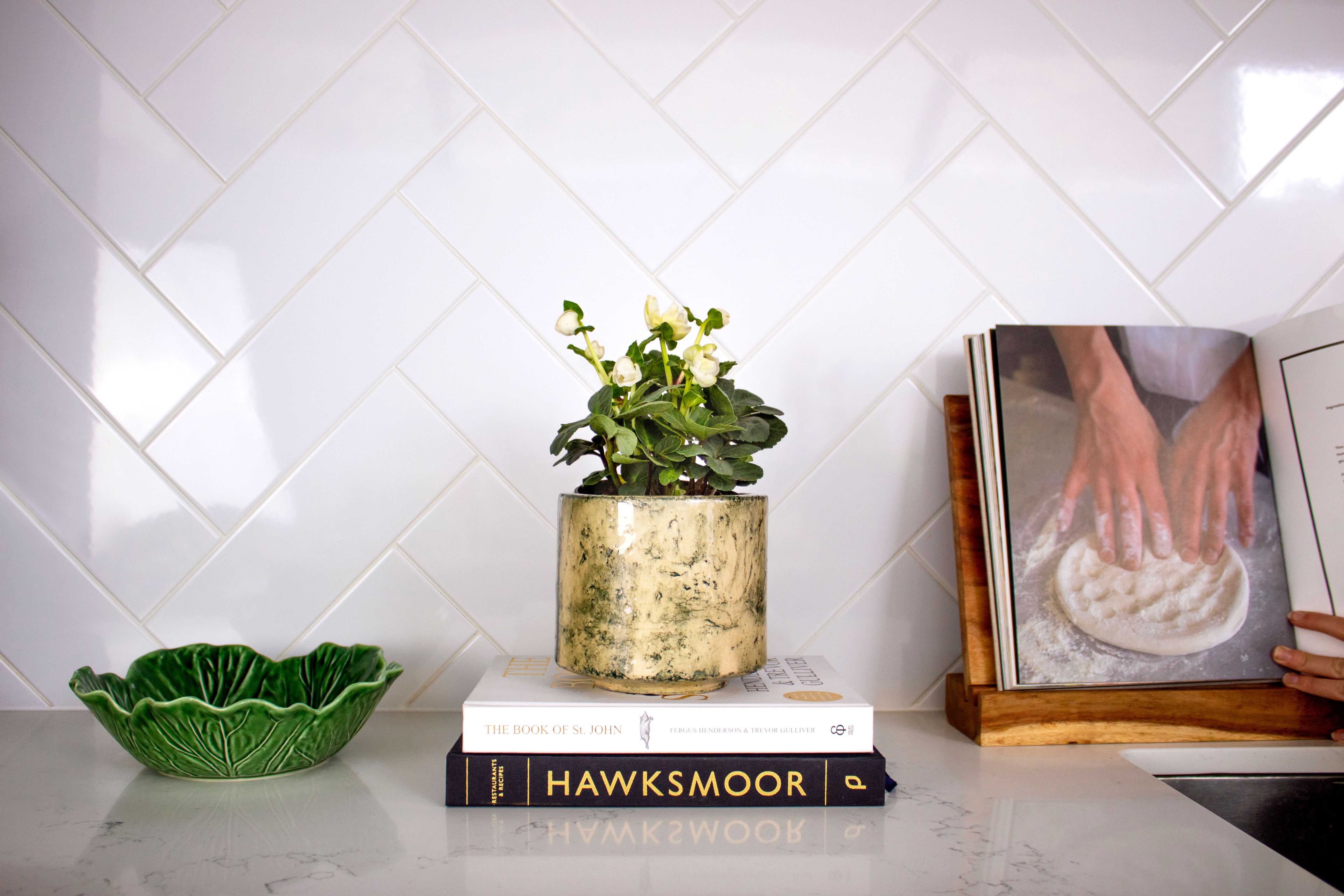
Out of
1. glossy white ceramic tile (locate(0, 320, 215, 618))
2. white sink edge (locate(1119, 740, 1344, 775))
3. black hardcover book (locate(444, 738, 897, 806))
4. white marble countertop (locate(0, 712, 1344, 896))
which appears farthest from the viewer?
glossy white ceramic tile (locate(0, 320, 215, 618))

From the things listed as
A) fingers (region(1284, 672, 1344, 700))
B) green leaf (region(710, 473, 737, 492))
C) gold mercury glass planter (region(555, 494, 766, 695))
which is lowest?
fingers (region(1284, 672, 1344, 700))

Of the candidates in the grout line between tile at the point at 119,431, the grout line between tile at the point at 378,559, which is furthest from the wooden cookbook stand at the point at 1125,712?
the grout line between tile at the point at 119,431

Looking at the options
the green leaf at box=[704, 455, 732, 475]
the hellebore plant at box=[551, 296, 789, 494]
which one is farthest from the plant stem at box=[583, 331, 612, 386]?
the green leaf at box=[704, 455, 732, 475]

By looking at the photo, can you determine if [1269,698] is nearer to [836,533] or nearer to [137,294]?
[836,533]

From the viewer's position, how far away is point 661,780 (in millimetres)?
623

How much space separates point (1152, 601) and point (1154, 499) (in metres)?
0.10

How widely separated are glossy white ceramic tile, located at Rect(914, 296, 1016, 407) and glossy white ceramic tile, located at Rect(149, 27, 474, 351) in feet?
1.92

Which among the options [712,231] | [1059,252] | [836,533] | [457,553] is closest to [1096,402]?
[1059,252]

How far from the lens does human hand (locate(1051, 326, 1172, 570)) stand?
0.83 m

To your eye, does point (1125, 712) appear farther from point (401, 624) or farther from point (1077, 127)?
point (401, 624)

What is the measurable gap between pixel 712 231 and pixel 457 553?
45 cm

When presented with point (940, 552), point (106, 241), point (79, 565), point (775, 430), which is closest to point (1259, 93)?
point (940, 552)

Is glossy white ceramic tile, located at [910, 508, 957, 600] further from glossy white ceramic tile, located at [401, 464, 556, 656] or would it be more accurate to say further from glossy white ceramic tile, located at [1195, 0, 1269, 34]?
glossy white ceramic tile, located at [1195, 0, 1269, 34]

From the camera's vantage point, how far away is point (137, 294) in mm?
885
